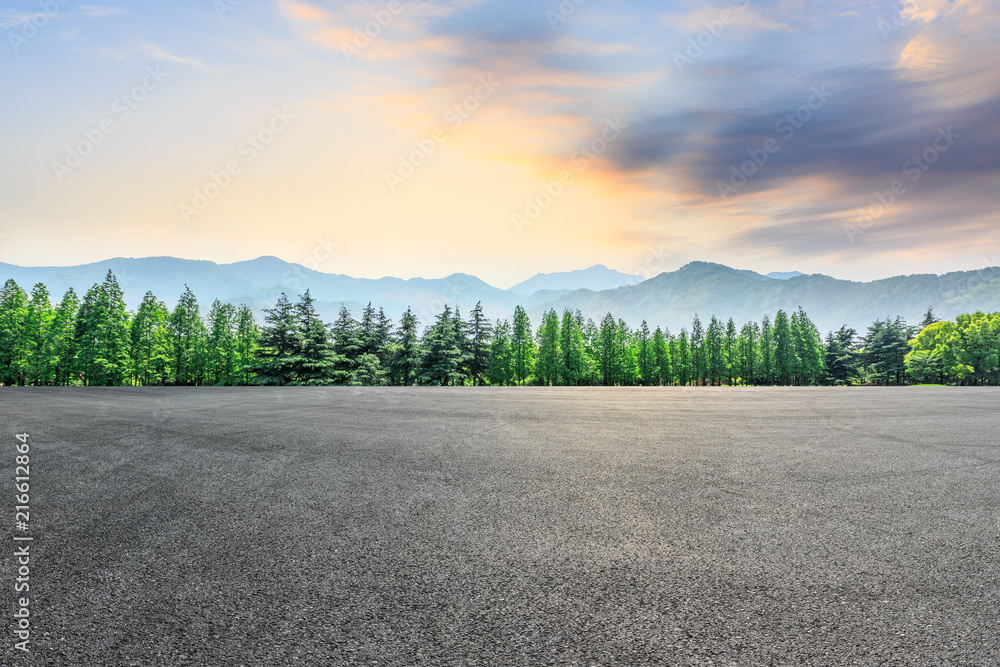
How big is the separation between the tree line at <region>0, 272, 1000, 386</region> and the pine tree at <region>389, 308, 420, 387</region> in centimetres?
14

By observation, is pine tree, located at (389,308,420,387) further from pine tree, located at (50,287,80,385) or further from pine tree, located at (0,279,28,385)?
pine tree, located at (0,279,28,385)

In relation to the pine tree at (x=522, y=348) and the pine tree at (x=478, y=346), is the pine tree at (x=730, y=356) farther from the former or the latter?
the pine tree at (x=478, y=346)

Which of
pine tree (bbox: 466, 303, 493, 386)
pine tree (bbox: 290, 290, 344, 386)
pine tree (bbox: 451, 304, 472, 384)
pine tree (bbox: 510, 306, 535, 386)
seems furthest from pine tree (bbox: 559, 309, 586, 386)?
pine tree (bbox: 290, 290, 344, 386)

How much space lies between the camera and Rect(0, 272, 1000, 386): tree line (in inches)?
1575

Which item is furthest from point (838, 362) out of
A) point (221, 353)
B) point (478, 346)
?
point (221, 353)

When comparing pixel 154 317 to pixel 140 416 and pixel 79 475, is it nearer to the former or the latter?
pixel 140 416

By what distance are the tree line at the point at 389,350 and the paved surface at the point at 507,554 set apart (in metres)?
34.6

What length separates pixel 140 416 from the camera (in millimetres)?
12820

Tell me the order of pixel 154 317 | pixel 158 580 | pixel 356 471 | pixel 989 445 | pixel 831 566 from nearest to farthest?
pixel 158 580 < pixel 831 566 < pixel 356 471 < pixel 989 445 < pixel 154 317

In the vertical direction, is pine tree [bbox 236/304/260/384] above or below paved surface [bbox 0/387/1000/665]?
above

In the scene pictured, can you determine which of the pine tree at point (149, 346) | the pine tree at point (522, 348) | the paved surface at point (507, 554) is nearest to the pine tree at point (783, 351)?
the pine tree at point (522, 348)

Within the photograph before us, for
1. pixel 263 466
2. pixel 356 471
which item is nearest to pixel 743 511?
pixel 356 471

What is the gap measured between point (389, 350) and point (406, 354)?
1693 millimetres

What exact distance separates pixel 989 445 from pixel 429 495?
11.2m
